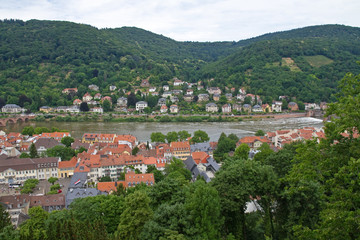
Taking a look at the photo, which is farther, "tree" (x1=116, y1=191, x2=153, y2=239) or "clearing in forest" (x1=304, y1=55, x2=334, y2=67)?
"clearing in forest" (x1=304, y1=55, x2=334, y2=67)

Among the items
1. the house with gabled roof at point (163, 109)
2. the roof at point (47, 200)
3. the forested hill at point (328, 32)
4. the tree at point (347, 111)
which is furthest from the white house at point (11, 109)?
the forested hill at point (328, 32)

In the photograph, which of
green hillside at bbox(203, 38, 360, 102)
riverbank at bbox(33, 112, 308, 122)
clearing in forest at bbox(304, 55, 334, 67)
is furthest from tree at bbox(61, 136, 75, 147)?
clearing in forest at bbox(304, 55, 334, 67)

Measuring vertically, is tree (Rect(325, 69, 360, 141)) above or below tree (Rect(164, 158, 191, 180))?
above

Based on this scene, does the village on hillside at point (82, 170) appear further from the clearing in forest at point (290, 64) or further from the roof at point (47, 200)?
the clearing in forest at point (290, 64)

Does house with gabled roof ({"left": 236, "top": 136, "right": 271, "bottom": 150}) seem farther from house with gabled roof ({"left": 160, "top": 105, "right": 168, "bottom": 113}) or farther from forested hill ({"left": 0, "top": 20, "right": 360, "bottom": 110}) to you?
forested hill ({"left": 0, "top": 20, "right": 360, "bottom": 110})

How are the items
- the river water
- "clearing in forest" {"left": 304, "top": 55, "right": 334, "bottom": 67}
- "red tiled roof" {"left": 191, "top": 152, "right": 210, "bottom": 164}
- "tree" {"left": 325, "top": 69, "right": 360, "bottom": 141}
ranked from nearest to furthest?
"tree" {"left": 325, "top": 69, "right": 360, "bottom": 141}, "red tiled roof" {"left": 191, "top": 152, "right": 210, "bottom": 164}, the river water, "clearing in forest" {"left": 304, "top": 55, "right": 334, "bottom": 67}

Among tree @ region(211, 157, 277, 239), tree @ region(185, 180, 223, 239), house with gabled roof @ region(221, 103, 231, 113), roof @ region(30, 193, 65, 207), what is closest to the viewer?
tree @ region(185, 180, 223, 239)

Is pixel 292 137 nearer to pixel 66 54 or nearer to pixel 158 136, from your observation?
pixel 158 136
